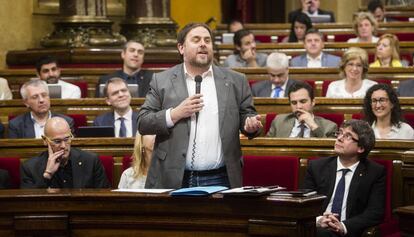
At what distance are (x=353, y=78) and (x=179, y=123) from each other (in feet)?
11.7

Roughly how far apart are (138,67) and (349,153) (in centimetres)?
375

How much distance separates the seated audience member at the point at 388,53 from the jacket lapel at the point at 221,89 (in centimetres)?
462

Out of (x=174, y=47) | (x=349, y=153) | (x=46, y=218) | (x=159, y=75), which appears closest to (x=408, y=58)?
(x=174, y=47)

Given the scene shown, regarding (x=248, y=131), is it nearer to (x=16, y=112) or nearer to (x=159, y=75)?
(x=159, y=75)

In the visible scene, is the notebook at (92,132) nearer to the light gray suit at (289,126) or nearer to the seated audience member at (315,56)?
the light gray suit at (289,126)

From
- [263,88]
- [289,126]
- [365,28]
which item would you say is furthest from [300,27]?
[289,126]

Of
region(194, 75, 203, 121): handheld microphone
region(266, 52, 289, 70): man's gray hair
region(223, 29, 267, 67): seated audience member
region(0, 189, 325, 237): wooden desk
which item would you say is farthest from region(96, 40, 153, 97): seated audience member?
region(0, 189, 325, 237): wooden desk

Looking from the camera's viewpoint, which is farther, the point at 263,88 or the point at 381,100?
the point at 263,88

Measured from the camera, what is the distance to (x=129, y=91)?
27.0ft

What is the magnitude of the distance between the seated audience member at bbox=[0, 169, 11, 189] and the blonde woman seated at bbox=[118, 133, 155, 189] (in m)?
0.70

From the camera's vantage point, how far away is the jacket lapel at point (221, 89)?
5.07 meters

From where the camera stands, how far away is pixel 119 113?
7719mm

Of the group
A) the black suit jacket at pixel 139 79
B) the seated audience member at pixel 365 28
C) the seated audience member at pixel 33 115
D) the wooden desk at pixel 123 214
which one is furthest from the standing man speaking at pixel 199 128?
the seated audience member at pixel 365 28

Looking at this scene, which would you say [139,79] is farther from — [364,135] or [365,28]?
[364,135]
